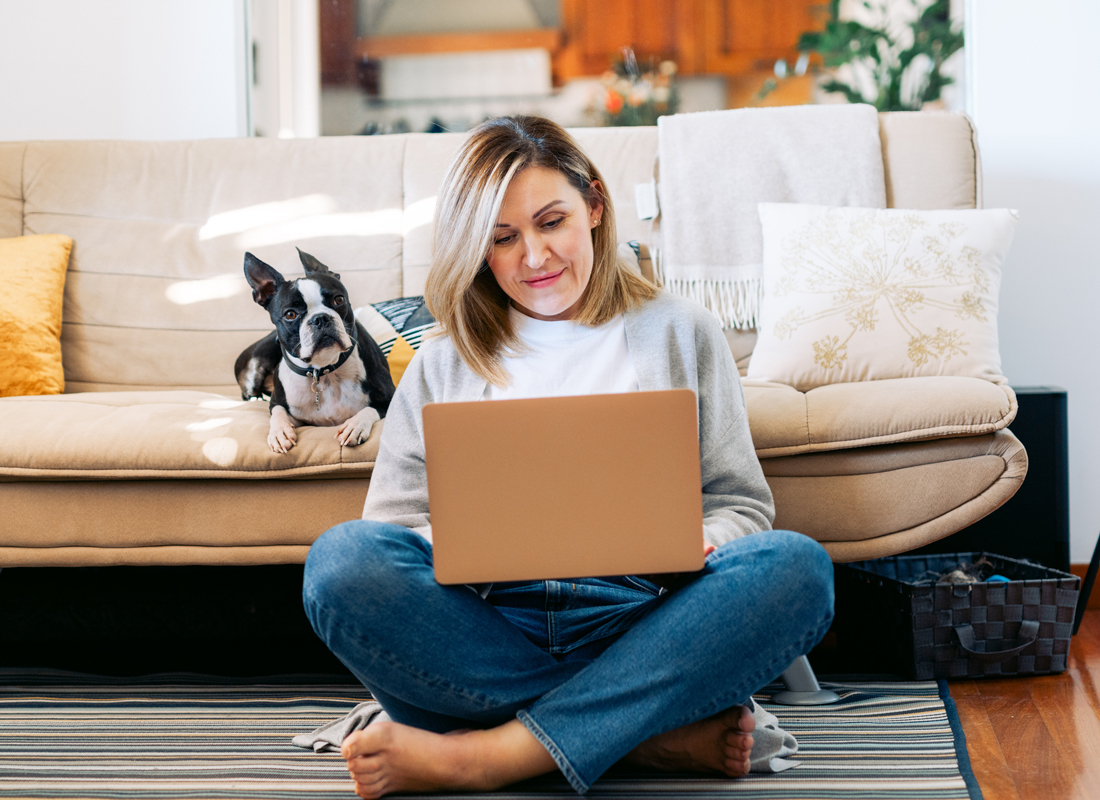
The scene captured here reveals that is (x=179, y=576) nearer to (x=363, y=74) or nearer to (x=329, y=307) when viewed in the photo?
(x=329, y=307)

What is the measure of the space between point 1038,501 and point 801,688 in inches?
27.1

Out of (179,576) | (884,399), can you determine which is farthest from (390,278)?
(884,399)

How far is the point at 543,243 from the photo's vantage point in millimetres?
1158

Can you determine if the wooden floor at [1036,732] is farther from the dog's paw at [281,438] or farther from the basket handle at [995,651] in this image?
the dog's paw at [281,438]

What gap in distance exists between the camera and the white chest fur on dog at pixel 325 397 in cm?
151

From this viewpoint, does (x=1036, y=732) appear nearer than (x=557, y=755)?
No

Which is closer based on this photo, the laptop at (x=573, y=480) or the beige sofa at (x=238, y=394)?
the laptop at (x=573, y=480)

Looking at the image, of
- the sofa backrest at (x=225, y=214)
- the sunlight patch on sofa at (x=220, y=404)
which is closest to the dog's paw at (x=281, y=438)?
the sunlight patch on sofa at (x=220, y=404)

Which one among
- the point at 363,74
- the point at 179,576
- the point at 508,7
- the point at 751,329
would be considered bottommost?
the point at 179,576

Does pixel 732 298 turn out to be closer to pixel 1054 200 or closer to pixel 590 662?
pixel 1054 200

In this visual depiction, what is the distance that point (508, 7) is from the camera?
248 cm

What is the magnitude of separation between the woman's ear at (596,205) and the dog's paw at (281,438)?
585 mm

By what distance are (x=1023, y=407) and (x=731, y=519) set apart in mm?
914

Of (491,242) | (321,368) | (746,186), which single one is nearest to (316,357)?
(321,368)
